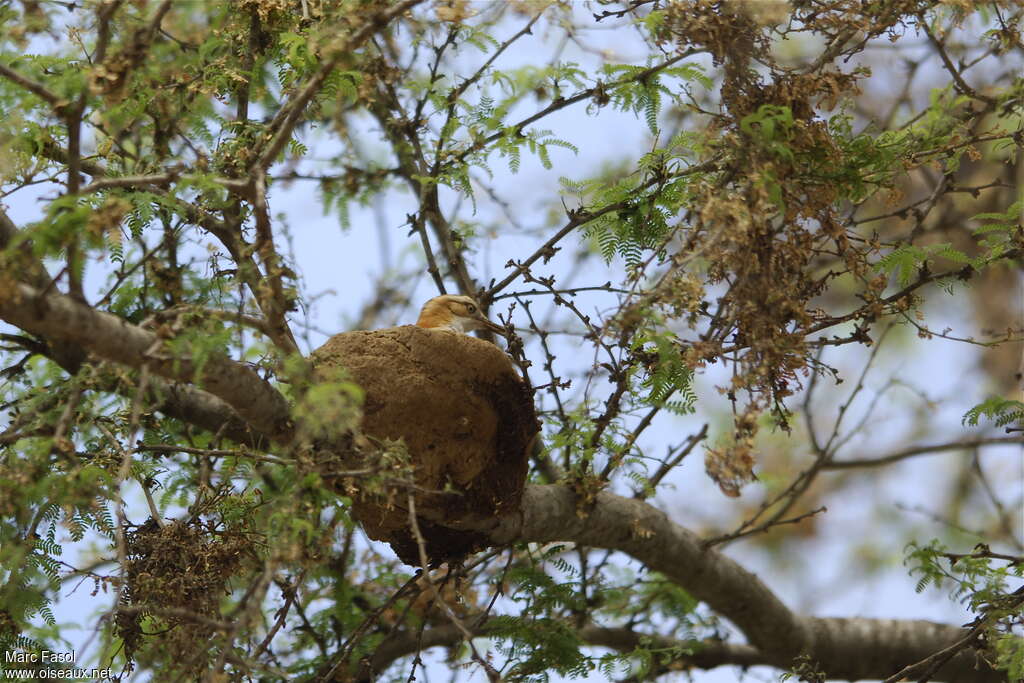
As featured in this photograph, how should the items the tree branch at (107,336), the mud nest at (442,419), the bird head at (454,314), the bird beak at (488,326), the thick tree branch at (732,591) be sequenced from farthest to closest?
the bird head at (454,314) < the bird beak at (488,326) < the thick tree branch at (732,591) < the mud nest at (442,419) < the tree branch at (107,336)

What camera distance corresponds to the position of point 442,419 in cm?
549

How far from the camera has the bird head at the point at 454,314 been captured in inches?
270

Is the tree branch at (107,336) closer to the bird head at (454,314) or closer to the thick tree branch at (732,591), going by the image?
the thick tree branch at (732,591)

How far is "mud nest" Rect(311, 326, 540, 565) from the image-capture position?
17.6 ft

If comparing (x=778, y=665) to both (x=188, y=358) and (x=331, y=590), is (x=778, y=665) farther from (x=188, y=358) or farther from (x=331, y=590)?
(x=188, y=358)

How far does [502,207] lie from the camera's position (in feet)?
26.8

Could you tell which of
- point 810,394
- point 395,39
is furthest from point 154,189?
point 810,394

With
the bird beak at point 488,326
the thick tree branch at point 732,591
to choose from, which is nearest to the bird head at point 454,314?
the bird beak at point 488,326

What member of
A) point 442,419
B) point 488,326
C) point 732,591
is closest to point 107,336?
point 442,419

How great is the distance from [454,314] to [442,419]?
1504 millimetres

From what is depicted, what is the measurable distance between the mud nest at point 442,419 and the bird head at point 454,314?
46.5 inches

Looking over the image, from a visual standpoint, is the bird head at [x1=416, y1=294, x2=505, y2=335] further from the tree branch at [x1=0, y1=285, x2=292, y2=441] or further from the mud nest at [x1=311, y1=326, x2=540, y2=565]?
the tree branch at [x1=0, y1=285, x2=292, y2=441]

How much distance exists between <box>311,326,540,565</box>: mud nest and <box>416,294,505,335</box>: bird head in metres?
1.18

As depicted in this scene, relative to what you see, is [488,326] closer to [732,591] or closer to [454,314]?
[454,314]
